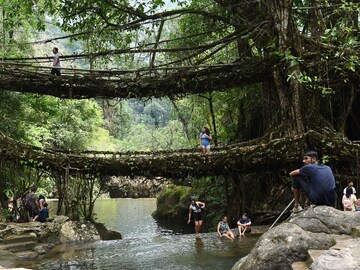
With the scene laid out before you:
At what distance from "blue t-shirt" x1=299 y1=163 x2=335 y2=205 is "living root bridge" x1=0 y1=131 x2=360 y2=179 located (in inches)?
149

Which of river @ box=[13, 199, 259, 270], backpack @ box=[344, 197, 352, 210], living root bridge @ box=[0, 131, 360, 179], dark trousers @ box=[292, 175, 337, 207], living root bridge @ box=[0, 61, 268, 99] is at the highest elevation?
living root bridge @ box=[0, 61, 268, 99]

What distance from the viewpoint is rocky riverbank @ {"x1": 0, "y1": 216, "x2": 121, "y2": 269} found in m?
9.44

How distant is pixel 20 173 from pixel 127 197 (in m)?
29.0

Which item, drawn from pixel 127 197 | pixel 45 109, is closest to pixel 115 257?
pixel 45 109

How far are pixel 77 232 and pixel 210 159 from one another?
174 inches

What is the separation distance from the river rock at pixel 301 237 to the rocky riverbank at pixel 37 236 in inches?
213

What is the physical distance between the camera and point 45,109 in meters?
16.2

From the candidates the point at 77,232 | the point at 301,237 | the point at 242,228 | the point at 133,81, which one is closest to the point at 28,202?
the point at 77,232

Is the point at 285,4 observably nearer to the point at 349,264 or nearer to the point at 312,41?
the point at 312,41

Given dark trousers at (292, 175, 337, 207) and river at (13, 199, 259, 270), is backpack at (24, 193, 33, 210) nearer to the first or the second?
river at (13, 199, 259, 270)

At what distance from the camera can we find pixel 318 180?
5336 millimetres

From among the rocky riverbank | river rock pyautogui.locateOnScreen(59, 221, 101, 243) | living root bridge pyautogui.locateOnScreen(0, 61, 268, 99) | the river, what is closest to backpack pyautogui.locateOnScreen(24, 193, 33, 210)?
the rocky riverbank

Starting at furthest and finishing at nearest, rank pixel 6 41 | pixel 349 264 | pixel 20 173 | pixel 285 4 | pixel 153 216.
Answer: pixel 153 216 < pixel 6 41 < pixel 20 173 < pixel 285 4 < pixel 349 264

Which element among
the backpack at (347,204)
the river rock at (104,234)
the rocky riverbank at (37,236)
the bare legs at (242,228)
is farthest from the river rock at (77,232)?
the backpack at (347,204)
